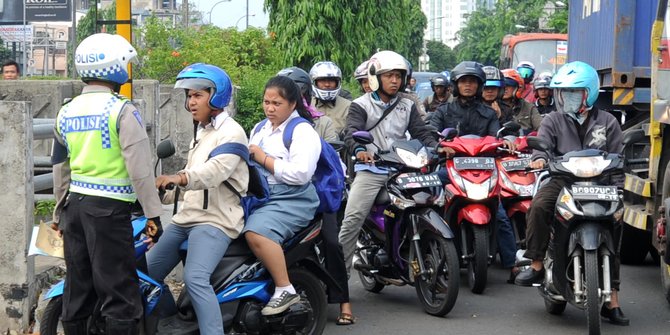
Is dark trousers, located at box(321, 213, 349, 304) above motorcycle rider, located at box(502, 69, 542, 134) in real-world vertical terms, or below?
below

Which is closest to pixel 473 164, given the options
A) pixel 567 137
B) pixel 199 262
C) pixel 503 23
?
pixel 567 137

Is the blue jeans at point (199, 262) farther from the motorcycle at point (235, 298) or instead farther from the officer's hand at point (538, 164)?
the officer's hand at point (538, 164)

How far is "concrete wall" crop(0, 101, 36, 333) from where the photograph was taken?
7.00 metres

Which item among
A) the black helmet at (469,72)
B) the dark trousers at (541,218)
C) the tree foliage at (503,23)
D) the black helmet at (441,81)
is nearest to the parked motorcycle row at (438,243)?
the dark trousers at (541,218)

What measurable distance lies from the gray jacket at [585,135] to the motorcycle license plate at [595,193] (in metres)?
0.63

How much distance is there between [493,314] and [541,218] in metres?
0.99

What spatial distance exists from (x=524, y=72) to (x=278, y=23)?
7391 millimetres

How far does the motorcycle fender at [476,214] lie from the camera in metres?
8.44

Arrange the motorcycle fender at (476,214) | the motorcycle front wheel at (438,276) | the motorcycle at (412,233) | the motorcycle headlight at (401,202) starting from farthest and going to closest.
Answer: the motorcycle fender at (476,214), the motorcycle headlight at (401,202), the motorcycle at (412,233), the motorcycle front wheel at (438,276)

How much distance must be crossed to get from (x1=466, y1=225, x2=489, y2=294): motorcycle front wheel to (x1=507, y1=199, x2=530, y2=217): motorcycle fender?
1.00 m

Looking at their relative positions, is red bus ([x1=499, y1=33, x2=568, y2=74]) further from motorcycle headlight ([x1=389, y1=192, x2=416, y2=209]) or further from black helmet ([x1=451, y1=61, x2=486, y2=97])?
motorcycle headlight ([x1=389, y1=192, x2=416, y2=209])

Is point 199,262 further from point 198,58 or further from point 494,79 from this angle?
point 198,58

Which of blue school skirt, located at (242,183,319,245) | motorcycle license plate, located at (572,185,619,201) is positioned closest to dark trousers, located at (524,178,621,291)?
motorcycle license plate, located at (572,185,619,201)

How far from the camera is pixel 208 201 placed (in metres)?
6.41
